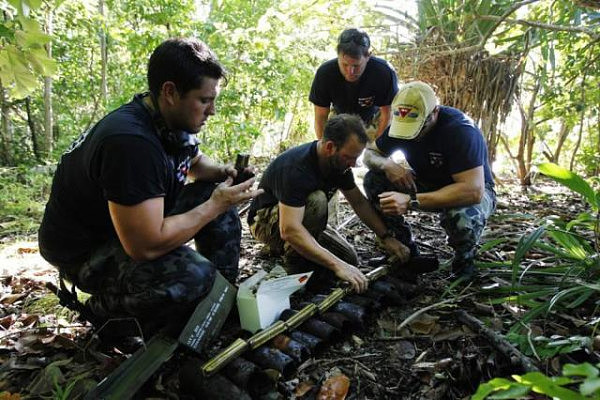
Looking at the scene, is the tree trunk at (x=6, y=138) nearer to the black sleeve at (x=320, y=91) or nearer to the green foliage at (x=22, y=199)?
the green foliage at (x=22, y=199)

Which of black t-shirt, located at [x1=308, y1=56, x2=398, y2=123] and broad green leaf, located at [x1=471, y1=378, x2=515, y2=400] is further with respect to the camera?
black t-shirt, located at [x1=308, y1=56, x2=398, y2=123]

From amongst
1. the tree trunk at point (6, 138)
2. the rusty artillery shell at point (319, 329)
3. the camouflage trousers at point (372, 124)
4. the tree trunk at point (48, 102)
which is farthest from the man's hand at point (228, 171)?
the tree trunk at point (6, 138)

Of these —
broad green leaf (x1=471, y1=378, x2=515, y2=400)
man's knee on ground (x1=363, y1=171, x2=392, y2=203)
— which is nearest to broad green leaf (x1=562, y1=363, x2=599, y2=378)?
broad green leaf (x1=471, y1=378, x2=515, y2=400)

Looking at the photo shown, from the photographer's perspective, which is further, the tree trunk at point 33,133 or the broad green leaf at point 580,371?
the tree trunk at point 33,133

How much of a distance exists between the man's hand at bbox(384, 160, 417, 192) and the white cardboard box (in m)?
1.22

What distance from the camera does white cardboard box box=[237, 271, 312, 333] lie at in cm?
223

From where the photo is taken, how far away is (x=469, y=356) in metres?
2.05

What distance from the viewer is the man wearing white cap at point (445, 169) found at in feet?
9.24

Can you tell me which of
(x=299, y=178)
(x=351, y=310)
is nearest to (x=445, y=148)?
(x=299, y=178)

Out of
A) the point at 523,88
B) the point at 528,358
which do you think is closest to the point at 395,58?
the point at 523,88

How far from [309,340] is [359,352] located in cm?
30

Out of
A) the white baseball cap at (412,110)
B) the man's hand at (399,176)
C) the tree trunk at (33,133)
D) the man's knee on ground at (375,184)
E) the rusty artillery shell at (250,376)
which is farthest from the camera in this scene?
the tree trunk at (33,133)

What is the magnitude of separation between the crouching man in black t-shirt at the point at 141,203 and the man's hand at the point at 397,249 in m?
1.34

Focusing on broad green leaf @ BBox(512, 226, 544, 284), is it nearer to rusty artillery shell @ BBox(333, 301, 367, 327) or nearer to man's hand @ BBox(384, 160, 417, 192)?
rusty artillery shell @ BBox(333, 301, 367, 327)
